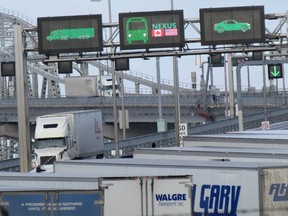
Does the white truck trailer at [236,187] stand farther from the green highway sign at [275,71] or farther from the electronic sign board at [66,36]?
the green highway sign at [275,71]

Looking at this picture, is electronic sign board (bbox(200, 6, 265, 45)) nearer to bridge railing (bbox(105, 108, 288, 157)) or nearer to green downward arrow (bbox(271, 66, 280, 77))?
green downward arrow (bbox(271, 66, 280, 77))

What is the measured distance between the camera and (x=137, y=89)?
563 feet

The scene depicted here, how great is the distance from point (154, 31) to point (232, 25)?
121 inches

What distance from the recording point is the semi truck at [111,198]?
21.7m

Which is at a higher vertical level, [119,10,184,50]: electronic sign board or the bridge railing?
[119,10,184,50]: electronic sign board

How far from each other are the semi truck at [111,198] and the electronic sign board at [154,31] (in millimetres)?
24902

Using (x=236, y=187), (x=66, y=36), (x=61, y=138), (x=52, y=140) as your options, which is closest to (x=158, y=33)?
(x=66, y=36)

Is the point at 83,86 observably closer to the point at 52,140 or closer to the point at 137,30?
the point at 52,140

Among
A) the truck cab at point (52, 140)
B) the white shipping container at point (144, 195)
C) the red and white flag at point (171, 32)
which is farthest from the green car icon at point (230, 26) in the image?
the white shipping container at point (144, 195)

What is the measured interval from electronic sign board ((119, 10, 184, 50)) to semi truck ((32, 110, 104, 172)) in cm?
1138

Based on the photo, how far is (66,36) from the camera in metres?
46.9

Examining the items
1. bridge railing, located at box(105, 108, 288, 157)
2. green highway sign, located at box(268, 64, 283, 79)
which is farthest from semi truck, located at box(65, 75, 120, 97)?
green highway sign, located at box(268, 64, 283, 79)

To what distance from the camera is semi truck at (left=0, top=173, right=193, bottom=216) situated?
71.2ft

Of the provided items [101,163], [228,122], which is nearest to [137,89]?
[228,122]
